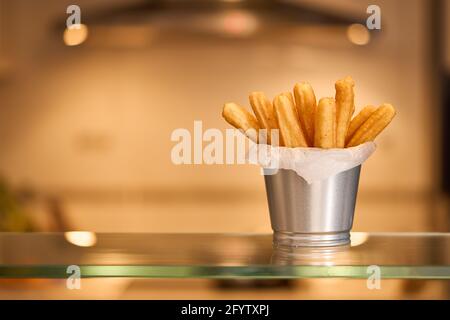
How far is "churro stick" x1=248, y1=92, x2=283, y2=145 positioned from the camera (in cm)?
119

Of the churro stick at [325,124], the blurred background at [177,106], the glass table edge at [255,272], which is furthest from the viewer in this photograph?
the blurred background at [177,106]

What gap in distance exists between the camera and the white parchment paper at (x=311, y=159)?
1134 millimetres

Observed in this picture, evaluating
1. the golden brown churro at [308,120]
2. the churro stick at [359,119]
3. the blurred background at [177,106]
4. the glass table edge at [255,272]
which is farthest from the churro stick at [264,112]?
the blurred background at [177,106]

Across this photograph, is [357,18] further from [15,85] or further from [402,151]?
[15,85]

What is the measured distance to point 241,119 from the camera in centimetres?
117

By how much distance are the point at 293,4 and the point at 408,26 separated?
2.01ft

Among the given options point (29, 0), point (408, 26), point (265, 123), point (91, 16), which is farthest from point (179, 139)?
point (265, 123)

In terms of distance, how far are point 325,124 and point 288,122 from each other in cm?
6

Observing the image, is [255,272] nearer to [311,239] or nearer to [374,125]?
[311,239]

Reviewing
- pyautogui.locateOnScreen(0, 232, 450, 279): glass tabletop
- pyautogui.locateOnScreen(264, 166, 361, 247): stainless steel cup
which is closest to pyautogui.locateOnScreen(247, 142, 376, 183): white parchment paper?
pyautogui.locateOnScreen(264, 166, 361, 247): stainless steel cup

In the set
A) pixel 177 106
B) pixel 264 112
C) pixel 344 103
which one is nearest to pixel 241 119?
pixel 264 112

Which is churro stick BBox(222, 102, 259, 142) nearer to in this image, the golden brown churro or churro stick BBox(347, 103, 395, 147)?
the golden brown churro

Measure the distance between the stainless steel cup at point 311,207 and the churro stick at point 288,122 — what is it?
54 millimetres

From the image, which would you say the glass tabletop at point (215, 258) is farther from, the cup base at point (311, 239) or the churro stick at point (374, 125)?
the churro stick at point (374, 125)
